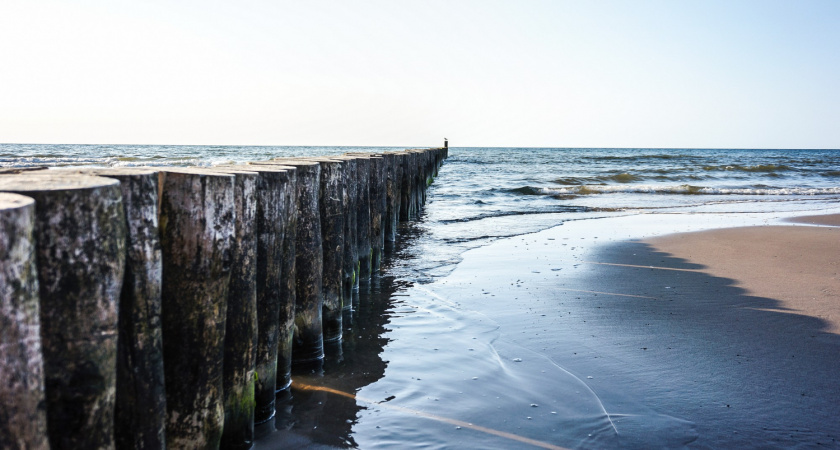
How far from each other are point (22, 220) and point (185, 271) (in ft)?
2.90

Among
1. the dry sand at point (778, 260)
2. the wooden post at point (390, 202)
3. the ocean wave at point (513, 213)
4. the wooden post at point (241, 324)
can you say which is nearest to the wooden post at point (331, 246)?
the wooden post at point (241, 324)

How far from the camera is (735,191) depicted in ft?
65.2

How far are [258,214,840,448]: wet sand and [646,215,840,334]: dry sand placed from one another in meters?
0.05

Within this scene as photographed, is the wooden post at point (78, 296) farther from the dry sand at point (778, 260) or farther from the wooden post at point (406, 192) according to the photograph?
the wooden post at point (406, 192)

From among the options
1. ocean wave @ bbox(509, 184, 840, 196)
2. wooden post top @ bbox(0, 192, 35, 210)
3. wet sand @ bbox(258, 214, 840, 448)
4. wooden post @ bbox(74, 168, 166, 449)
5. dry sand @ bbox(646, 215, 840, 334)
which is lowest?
wet sand @ bbox(258, 214, 840, 448)

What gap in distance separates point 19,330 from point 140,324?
1.71ft

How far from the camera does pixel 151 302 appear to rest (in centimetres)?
193

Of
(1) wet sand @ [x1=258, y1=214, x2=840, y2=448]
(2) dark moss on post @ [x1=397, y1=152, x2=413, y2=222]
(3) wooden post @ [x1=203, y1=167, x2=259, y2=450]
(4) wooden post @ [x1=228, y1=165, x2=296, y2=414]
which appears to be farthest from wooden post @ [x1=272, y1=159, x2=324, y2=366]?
(2) dark moss on post @ [x1=397, y1=152, x2=413, y2=222]

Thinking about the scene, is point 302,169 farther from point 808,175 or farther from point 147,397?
point 808,175

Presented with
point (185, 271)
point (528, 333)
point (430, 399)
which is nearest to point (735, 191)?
point (528, 333)

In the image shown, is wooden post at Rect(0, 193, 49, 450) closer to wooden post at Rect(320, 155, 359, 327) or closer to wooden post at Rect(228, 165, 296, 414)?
wooden post at Rect(228, 165, 296, 414)

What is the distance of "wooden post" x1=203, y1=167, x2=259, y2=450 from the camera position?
8.12ft

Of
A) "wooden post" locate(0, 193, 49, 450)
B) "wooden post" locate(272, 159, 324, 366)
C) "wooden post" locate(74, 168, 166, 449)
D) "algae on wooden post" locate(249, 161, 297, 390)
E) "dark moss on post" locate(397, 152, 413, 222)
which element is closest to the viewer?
"wooden post" locate(0, 193, 49, 450)

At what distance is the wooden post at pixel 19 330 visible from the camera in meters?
1.32
